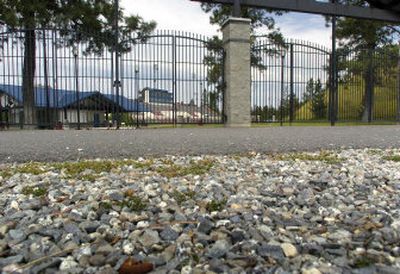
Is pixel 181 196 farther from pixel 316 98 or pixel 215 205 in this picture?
pixel 316 98

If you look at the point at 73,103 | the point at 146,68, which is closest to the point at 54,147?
the point at 146,68

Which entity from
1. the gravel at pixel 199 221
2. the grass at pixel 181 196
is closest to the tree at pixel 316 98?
the gravel at pixel 199 221

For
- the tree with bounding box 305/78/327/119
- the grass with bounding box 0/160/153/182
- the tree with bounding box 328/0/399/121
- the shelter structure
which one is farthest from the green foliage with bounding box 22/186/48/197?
the tree with bounding box 328/0/399/121

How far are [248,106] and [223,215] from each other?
899 cm

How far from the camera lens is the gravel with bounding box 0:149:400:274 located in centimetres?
138

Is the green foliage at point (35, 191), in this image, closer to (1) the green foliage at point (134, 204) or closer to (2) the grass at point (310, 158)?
(1) the green foliage at point (134, 204)

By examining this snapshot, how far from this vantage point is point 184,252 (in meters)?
1.46

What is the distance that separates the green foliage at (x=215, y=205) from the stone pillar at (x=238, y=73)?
28.0ft

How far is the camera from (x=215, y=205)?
199 centimetres

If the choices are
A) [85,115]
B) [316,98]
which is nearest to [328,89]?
[316,98]

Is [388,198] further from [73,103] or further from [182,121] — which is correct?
[73,103]

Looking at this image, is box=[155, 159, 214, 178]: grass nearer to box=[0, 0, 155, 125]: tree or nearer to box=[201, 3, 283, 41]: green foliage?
box=[0, 0, 155, 125]: tree

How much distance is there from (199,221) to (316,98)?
41.9 feet

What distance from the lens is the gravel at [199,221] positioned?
4.53 ft
